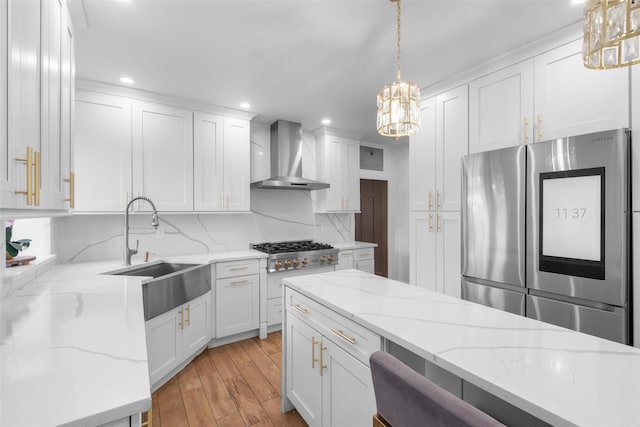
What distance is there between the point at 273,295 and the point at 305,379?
168cm

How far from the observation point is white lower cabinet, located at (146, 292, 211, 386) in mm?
2182

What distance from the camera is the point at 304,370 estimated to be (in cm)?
170

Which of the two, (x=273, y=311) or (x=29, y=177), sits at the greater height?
(x=29, y=177)

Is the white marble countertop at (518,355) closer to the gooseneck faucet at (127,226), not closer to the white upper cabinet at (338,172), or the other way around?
the gooseneck faucet at (127,226)

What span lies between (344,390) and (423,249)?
72.1 inches

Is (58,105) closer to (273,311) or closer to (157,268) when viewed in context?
(157,268)

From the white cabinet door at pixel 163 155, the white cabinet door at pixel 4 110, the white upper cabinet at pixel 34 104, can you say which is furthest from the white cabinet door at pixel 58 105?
the white cabinet door at pixel 163 155

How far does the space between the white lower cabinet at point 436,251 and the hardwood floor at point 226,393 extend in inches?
64.0

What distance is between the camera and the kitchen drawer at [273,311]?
328cm

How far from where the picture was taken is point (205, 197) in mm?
3152

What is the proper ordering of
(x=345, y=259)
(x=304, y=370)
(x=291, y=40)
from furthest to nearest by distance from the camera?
(x=345, y=259) < (x=291, y=40) < (x=304, y=370)

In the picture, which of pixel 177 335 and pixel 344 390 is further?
pixel 177 335

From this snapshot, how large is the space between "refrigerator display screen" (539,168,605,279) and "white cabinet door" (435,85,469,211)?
0.70m

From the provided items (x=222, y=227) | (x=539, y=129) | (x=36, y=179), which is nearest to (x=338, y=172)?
(x=222, y=227)
